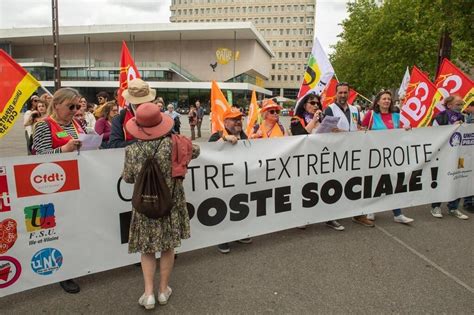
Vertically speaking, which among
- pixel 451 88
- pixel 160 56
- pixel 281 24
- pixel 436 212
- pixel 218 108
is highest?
pixel 281 24

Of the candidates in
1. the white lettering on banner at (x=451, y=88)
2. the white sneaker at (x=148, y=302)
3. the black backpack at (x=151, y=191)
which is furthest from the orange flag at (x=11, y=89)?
the white lettering on banner at (x=451, y=88)

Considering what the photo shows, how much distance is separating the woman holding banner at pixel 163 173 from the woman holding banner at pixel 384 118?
3.21 m

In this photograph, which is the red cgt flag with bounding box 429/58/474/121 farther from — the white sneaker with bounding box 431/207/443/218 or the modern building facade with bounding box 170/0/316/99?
the modern building facade with bounding box 170/0/316/99

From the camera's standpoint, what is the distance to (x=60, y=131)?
11.4 feet

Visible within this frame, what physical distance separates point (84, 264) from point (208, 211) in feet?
4.40

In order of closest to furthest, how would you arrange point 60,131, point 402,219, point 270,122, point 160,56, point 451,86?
point 60,131, point 270,122, point 402,219, point 451,86, point 160,56

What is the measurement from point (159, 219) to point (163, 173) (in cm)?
39

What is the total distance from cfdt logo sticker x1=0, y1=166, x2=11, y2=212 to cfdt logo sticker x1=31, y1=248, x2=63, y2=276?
0.49 m

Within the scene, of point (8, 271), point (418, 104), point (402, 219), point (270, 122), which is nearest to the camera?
point (8, 271)

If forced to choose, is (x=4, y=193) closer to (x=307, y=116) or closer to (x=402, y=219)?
(x=307, y=116)

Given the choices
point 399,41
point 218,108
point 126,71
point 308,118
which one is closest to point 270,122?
point 308,118

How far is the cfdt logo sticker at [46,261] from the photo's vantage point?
10.8ft

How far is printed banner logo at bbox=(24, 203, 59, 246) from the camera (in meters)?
3.19

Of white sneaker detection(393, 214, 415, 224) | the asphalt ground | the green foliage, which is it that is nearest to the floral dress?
the asphalt ground
